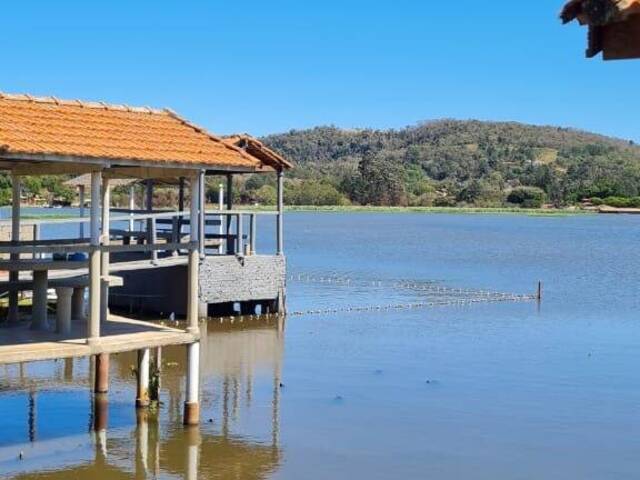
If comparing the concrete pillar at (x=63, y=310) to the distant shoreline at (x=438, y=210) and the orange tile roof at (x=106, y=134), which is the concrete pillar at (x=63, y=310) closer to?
the orange tile roof at (x=106, y=134)

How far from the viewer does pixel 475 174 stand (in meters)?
165

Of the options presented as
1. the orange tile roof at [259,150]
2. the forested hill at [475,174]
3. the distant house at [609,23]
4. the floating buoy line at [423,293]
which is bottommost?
the floating buoy line at [423,293]

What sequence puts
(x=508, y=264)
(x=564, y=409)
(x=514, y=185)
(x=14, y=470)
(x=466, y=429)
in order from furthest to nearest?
(x=514, y=185) → (x=508, y=264) → (x=564, y=409) → (x=466, y=429) → (x=14, y=470)

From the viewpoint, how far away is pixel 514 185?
154 metres

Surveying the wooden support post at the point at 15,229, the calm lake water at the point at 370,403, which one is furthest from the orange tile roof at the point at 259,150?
the wooden support post at the point at 15,229

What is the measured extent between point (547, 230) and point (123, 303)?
7220 centimetres

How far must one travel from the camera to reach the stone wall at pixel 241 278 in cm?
2506

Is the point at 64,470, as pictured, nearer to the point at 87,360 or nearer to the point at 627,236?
the point at 87,360

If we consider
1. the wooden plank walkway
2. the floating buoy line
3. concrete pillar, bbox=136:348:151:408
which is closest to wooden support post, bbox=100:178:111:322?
the wooden plank walkway

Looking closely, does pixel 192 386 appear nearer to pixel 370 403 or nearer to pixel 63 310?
pixel 63 310

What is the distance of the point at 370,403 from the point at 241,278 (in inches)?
369

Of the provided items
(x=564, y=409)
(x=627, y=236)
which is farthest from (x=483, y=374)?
(x=627, y=236)

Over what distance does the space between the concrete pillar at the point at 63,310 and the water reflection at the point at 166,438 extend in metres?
1.65

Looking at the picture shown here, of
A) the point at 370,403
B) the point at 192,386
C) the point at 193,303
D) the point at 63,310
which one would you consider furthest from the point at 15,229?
the point at 370,403
